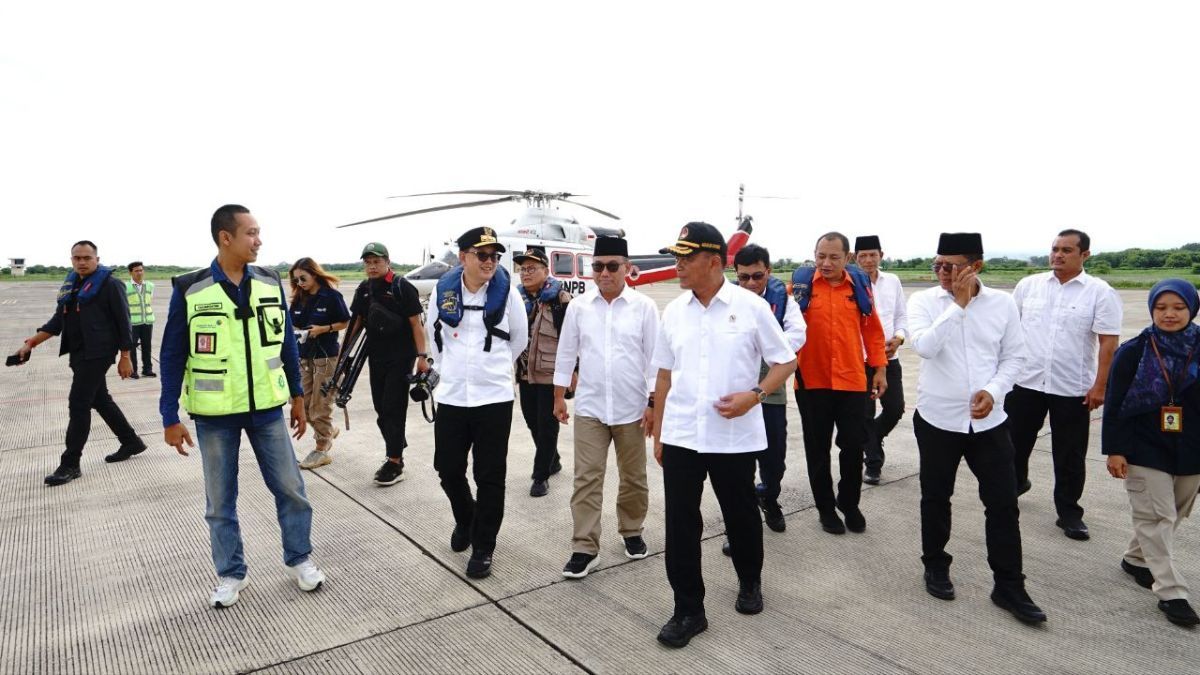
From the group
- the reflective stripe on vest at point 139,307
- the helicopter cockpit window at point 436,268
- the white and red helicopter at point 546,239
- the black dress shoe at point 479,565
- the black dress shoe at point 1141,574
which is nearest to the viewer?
the black dress shoe at point 1141,574

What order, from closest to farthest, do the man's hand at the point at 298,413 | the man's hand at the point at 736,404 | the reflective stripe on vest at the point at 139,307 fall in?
the man's hand at the point at 736,404, the man's hand at the point at 298,413, the reflective stripe on vest at the point at 139,307

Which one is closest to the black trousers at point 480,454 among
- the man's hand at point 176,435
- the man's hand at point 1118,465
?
the man's hand at point 176,435

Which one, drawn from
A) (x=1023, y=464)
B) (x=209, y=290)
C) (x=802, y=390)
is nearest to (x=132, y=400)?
(x=209, y=290)

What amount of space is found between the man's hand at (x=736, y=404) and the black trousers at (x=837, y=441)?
60.4 inches

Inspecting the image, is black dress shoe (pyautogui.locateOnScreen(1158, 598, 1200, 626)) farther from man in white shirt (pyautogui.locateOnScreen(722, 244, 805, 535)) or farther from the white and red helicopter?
the white and red helicopter

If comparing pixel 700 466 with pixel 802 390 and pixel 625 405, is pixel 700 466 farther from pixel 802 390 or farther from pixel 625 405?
pixel 802 390

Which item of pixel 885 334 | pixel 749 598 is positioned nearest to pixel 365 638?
pixel 749 598

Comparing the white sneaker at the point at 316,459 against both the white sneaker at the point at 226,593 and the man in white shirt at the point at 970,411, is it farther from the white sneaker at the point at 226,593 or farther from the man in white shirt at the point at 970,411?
the man in white shirt at the point at 970,411

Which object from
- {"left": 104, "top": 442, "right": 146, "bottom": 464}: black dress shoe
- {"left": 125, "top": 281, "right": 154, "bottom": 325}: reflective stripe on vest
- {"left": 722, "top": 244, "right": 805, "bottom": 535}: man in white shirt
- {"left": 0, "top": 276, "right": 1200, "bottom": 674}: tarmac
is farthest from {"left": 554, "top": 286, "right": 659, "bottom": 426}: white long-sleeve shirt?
{"left": 125, "top": 281, "right": 154, "bottom": 325}: reflective stripe on vest

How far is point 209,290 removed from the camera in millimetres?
3252

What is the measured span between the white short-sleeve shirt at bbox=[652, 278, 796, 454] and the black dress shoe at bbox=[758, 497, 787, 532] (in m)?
1.43

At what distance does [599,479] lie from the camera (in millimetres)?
A: 3770

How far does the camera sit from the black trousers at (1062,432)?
416 cm

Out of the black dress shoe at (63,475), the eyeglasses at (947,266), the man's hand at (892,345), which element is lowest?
the black dress shoe at (63,475)
